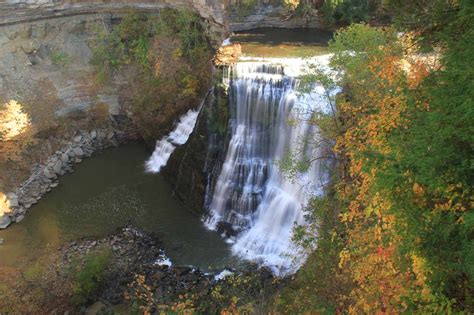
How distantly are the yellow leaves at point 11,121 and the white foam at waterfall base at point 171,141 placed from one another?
765 cm

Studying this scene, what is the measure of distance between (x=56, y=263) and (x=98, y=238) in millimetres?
2290

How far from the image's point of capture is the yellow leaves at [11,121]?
24.5 metres

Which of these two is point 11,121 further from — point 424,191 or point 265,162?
point 424,191

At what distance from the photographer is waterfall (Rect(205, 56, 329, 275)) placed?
61.4 ft

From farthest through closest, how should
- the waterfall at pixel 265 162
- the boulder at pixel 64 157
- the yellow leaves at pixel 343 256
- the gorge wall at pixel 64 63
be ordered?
the gorge wall at pixel 64 63, the boulder at pixel 64 157, the waterfall at pixel 265 162, the yellow leaves at pixel 343 256

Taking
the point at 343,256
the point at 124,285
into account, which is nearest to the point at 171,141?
the point at 124,285

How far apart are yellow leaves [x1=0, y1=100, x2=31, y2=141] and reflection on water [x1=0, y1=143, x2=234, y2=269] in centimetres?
386

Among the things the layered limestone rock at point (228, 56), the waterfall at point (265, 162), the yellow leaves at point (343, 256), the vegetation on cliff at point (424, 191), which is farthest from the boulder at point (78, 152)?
the yellow leaves at point (343, 256)

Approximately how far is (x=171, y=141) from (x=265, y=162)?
7665 millimetres

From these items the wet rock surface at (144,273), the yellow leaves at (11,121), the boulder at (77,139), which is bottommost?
the wet rock surface at (144,273)

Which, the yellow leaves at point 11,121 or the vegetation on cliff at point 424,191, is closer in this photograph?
the vegetation on cliff at point 424,191

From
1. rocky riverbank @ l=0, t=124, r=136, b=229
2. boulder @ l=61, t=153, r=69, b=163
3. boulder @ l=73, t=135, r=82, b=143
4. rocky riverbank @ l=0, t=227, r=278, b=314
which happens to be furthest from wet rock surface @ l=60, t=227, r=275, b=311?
boulder @ l=73, t=135, r=82, b=143

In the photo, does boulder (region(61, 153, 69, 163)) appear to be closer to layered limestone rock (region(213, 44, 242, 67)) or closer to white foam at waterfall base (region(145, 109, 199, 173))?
white foam at waterfall base (region(145, 109, 199, 173))

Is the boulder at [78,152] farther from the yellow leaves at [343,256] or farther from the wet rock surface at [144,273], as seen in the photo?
the yellow leaves at [343,256]
